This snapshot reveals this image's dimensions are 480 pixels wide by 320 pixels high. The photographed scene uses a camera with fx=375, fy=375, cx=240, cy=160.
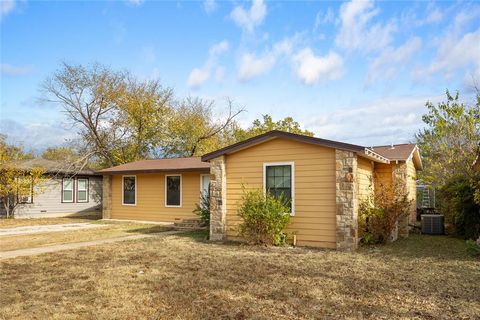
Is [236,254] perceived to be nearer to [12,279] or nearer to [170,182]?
[12,279]

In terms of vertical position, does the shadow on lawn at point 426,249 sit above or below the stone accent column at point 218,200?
below

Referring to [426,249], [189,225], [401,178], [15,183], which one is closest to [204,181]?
[189,225]

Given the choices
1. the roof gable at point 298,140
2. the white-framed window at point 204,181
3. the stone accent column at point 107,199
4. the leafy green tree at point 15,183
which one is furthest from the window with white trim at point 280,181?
the leafy green tree at point 15,183

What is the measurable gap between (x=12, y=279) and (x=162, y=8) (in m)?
8.61

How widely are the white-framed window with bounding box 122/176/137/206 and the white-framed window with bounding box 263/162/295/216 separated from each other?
396 inches

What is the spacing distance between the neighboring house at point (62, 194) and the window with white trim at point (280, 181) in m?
14.5

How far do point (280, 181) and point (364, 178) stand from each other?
2.59 m

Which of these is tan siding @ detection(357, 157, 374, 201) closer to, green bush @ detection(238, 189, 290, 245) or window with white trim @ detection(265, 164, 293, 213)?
window with white trim @ detection(265, 164, 293, 213)

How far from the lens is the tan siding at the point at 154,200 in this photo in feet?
55.1

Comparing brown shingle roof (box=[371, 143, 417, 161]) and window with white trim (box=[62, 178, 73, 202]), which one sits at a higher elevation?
brown shingle roof (box=[371, 143, 417, 161])

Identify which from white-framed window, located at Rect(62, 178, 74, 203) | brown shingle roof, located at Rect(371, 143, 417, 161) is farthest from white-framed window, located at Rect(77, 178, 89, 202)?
brown shingle roof, located at Rect(371, 143, 417, 161)

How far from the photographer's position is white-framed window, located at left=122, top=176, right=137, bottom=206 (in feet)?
61.4

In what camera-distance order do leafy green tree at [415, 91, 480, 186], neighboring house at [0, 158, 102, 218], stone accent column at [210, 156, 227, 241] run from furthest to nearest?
neighboring house at [0, 158, 102, 218], leafy green tree at [415, 91, 480, 186], stone accent column at [210, 156, 227, 241]

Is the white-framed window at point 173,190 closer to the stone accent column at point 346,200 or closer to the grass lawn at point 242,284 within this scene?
the grass lawn at point 242,284
